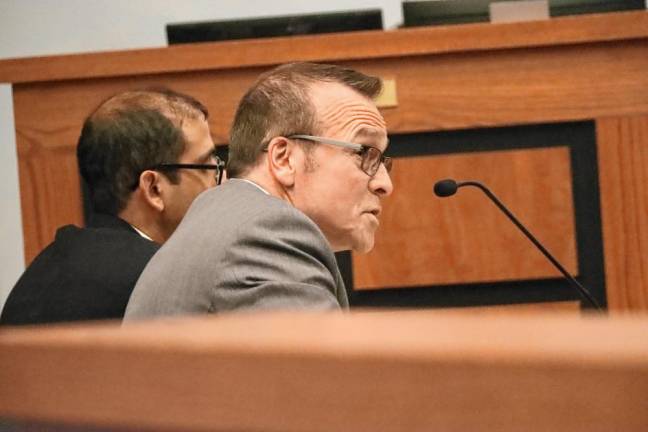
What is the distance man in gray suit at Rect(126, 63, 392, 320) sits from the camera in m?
1.46

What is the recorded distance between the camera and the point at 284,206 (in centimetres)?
153

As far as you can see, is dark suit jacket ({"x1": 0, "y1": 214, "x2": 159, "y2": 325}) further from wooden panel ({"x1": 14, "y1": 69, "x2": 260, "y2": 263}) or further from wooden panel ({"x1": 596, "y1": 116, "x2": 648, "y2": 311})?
wooden panel ({"x1": 596, "y1": 116, "x2": 648, "y2": 311})

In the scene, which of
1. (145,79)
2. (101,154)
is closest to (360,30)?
(145,79)

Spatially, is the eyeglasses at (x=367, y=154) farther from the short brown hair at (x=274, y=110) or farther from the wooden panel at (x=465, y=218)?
the wooden panel at (x=465, y=218)

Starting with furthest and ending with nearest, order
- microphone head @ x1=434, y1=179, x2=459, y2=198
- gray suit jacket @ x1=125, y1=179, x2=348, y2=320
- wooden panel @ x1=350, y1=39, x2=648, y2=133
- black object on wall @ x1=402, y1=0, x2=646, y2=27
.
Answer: black object on wall @ x1=402, y1=0, x2=646, y2=27
wooden panel @ x1=350, y1=39, x2=648, y2=133
microphone head @ x1=434, y1=179, x2=459, y2=198
gray suit jacket @ x1=125, y1=179, x2=348, y2=320

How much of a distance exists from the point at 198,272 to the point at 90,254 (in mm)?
621

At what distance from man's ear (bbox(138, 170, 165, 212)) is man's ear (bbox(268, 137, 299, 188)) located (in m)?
0.66

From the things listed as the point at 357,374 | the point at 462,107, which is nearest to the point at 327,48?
the point at 462,107

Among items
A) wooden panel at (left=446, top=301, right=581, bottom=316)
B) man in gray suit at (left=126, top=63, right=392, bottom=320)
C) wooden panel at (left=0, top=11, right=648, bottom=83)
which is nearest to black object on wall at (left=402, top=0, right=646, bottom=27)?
wooden panel at (left=0, top=11, right=648, bottom=83)

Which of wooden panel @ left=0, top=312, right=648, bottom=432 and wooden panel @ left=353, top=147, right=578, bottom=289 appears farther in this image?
wooden panel @ left=353, top=147, right=578, bottom=289

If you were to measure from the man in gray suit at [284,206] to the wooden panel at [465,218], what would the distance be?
0.55 meters

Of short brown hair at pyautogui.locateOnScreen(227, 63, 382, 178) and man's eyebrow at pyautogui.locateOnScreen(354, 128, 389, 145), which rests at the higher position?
short brown hair at pyautogui.locateOnScreen(227, 63, 382, 178)

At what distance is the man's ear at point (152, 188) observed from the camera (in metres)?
2.45

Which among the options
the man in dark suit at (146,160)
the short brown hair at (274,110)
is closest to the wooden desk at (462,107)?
the man in dark suit at (146,160)
